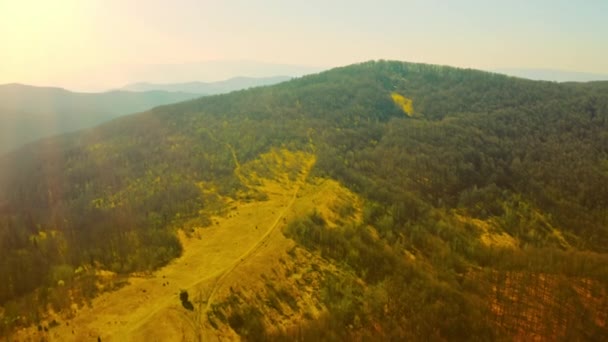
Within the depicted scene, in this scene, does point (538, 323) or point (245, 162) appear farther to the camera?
point (245, 162)

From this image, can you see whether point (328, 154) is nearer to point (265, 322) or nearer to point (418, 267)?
point (418, 267)

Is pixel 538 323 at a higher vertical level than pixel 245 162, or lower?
lower

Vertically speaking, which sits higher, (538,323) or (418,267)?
(418,267)

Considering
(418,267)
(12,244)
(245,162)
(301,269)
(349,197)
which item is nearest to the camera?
(301,269)

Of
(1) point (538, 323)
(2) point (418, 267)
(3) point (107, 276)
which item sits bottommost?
(1) point (538, 323)

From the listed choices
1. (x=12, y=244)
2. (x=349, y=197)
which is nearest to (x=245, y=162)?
(x=349, y=197)

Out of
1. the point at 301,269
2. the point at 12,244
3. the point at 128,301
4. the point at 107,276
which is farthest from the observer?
the point at 12,244

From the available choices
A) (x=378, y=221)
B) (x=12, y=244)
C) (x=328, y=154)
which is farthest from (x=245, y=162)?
(x=12, y=244)

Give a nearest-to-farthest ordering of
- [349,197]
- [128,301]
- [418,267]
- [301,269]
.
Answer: [128,301]
[301,269]
[418,267]
[349,197]

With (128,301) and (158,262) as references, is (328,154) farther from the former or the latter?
(128,301)
